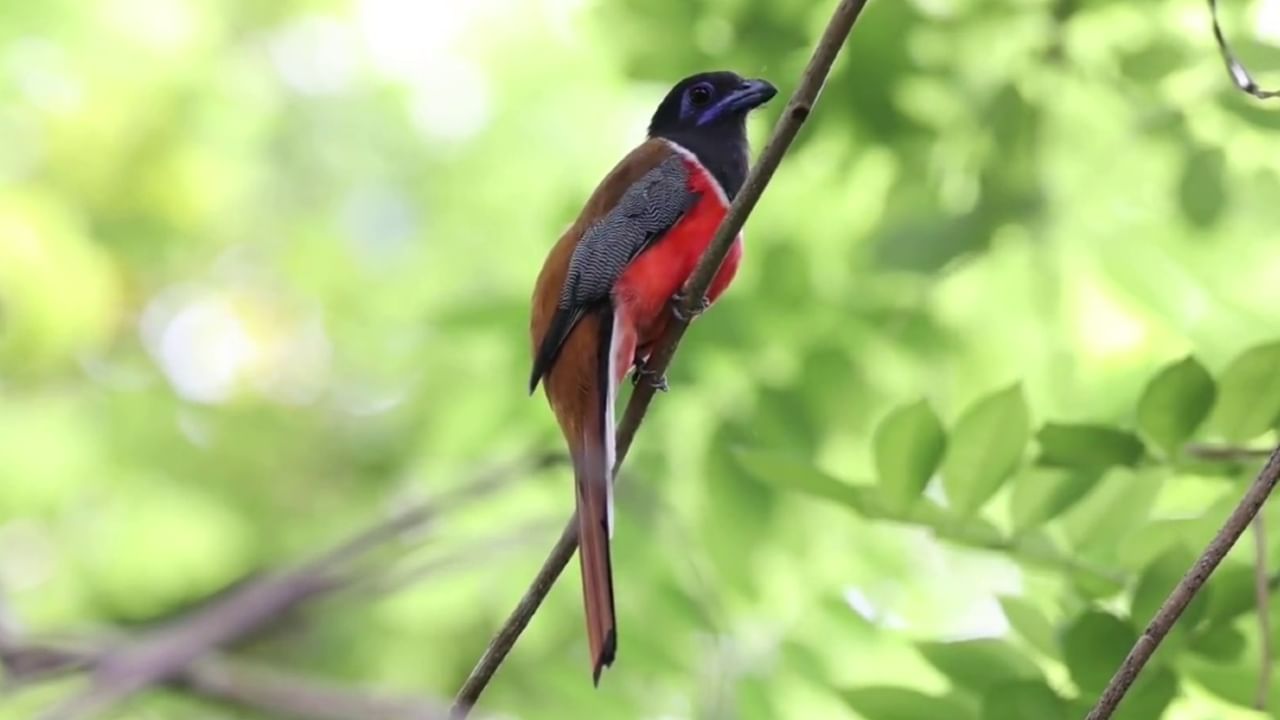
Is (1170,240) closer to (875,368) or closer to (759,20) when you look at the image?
(875,368)

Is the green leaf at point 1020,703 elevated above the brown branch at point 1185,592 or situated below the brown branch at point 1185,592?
below

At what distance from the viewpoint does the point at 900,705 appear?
1822mm

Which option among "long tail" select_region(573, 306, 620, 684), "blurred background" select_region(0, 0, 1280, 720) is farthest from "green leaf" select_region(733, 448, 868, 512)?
"long tail" select_region(573, 306, 620, 684)

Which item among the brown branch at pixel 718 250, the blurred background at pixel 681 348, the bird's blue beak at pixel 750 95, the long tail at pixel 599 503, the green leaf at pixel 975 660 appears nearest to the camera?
the brown branch at pixel 718 250

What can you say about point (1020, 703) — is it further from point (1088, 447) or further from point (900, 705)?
point (1088, 447)

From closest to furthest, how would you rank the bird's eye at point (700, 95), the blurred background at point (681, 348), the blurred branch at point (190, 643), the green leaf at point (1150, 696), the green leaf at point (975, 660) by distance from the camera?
the blurred branch at point (190, 643) < the green leaf at point (1150, 696) < the green leaf at point (975, 660) < the blurred background at point (681, 348) < the bird's eye at point (700, 95)

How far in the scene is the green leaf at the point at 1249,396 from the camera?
1862 millimetres

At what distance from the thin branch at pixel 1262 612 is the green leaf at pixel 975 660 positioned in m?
0.25

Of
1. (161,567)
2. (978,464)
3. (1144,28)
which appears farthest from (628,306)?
(161,567)

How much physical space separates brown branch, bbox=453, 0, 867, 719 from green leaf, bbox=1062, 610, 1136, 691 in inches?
22.6

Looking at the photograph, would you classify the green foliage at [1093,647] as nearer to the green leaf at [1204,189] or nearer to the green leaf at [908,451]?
the green leaf at [908,451]

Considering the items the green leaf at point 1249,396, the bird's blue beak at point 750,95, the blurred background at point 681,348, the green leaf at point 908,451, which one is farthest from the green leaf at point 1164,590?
the bird's blue beak at point 750,95

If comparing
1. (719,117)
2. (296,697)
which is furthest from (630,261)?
(296,697)

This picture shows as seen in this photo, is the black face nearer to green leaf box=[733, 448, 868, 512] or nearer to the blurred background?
the blurred background
